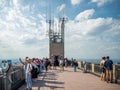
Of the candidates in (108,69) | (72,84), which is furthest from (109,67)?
(72,84)

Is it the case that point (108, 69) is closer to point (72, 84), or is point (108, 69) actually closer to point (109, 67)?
point (109, 67)

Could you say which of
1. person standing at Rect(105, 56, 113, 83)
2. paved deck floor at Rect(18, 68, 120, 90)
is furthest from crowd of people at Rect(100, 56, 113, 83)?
paved deck floor at Rect(18, 68, 120, 90)

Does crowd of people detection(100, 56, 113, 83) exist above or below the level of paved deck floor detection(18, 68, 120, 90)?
above

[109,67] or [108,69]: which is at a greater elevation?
[109,67]

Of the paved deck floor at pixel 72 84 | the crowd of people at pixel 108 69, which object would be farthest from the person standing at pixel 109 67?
the paved deck floor at pixel 72 84

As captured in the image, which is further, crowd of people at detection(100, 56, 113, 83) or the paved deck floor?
crowd of people at detection(100, 56, 113, 83)

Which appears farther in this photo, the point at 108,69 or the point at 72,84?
the point at 108,69

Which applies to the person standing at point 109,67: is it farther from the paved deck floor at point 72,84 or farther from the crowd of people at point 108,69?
the paved deck floor at point 72,84

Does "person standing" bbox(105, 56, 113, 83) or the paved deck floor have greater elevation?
"person standing" bbox(105, 56, 113, 83)

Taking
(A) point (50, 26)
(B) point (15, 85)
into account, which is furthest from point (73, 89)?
(A) point (50, 26)

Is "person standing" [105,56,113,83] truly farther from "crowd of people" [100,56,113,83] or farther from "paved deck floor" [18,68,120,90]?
"paved deck floor" [18,68,120,90]

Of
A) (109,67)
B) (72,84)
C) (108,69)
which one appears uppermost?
(109,67)

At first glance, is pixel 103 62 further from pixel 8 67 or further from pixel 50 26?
pixel 50 26

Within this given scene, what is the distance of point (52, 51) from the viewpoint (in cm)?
4831
